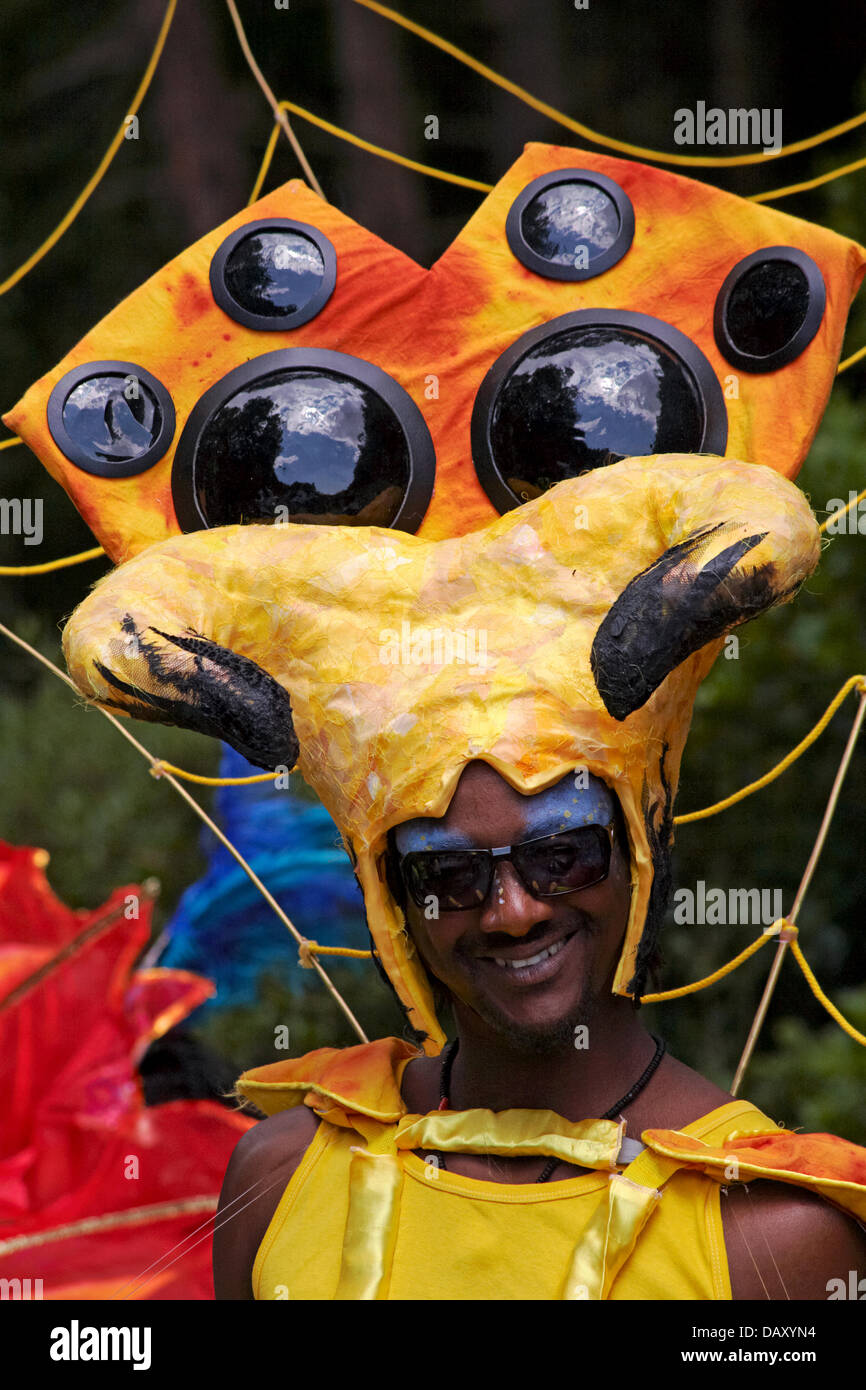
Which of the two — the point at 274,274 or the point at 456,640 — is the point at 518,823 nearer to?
the point at 456,640

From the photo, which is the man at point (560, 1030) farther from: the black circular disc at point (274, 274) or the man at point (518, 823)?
the black circular disc at point (274, 274)

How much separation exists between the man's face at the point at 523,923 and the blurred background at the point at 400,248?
1.16m

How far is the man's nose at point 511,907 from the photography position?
171cm

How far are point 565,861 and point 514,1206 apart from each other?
17.4 inches

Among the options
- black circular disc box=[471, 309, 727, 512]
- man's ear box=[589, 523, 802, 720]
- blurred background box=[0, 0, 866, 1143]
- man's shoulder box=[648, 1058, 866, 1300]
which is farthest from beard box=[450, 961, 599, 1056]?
blurred background box=[0, 0, 866, 1143]

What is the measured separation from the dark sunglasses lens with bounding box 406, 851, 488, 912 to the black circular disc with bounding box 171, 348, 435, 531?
0.53 m

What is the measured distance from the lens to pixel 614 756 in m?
1.76

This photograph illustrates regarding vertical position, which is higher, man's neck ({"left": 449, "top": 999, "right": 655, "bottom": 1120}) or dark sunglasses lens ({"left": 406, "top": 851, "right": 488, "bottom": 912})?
dark sunglasses lens ({"left": 406, "top": 851, "right": 488, "bottom": 912})

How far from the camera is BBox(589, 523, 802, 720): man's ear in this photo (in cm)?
161

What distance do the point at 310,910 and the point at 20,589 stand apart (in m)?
2.62

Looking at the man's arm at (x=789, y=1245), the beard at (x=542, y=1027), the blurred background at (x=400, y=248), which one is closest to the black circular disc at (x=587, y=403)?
the beard at (x=542, y=1027)

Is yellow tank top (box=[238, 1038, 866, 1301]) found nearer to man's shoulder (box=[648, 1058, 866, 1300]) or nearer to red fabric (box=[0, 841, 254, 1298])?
man's shoulder (box=[648, 1058, 866, 1300])
